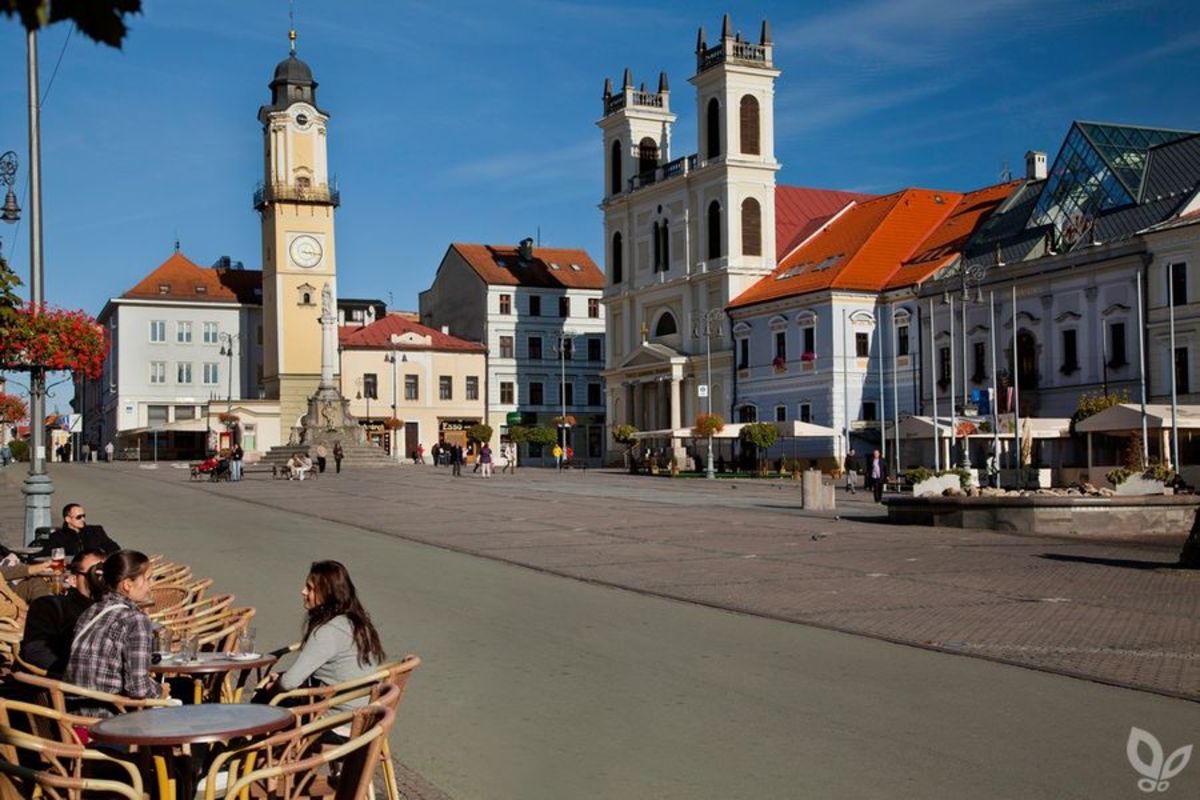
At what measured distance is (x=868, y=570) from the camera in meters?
18.6

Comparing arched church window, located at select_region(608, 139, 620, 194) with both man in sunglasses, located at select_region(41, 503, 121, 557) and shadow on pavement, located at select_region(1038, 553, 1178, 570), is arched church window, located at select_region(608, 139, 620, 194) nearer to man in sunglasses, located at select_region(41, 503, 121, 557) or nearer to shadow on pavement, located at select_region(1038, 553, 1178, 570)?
shadow on pavement, located at select_region(1038, 553, 1178, 570)

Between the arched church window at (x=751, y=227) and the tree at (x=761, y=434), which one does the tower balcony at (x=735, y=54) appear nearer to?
the arched church window at (x=751, y=227)

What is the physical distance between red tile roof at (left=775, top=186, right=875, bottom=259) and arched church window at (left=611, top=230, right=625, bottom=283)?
1016 cm

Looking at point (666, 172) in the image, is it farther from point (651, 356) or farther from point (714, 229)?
point (651, 356)

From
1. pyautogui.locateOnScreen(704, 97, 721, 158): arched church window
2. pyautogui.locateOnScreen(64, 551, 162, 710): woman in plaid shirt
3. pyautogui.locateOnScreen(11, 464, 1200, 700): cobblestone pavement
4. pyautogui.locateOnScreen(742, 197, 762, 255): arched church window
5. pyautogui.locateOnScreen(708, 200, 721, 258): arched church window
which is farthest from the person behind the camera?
pyautogui.locateOnScreen(708, 200, 721, 258): arched church window

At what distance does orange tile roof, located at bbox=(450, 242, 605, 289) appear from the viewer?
9750cm

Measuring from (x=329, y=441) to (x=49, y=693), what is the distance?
6720 centimetres

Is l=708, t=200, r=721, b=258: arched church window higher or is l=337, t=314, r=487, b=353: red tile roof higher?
l=708, t=200, r=721, b=258: arched church window

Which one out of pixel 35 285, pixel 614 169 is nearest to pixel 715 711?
pixel 35 285

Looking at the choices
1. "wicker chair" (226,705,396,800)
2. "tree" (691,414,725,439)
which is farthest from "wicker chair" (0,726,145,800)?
"tree" (691,414,725,439)

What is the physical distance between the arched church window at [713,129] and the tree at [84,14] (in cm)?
7304

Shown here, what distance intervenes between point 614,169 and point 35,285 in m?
67.0

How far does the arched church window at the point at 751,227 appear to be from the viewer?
73.9 m

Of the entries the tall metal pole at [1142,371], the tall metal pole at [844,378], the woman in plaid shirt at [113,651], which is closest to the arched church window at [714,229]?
the tall metal pole at [844,378]
